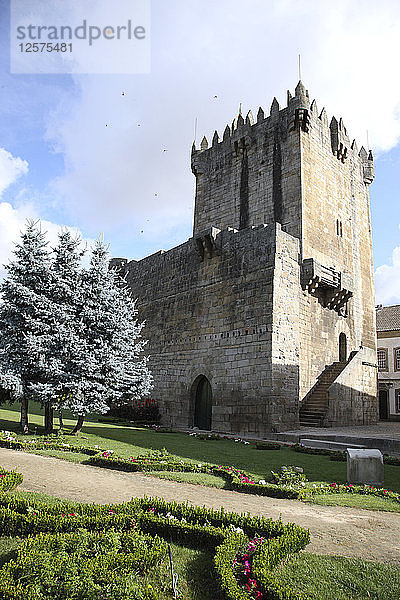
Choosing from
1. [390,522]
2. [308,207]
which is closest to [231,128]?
[308,207]

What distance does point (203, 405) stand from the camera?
19.2 meters

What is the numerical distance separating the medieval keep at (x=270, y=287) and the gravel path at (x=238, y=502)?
867 centimetres

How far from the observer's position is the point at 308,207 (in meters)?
20.8

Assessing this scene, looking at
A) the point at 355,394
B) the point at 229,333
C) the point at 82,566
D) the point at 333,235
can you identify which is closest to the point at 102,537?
the point at 82,566

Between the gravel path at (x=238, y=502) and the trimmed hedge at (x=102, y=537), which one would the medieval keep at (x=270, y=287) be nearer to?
the gravel path at (x=238, y=502)

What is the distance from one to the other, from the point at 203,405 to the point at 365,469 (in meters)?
11.4

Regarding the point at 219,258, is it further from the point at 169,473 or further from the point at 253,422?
the point at 169,473

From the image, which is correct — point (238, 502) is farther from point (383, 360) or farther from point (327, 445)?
point (383, 360)

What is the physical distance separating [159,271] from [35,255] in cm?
1027

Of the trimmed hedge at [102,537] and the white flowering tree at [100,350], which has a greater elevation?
the white flowering tree at [100,350]

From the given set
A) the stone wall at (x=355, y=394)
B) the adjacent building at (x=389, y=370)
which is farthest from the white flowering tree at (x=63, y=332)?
the adjacent building at (x=389, y=370)

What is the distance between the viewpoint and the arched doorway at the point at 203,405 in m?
18.8

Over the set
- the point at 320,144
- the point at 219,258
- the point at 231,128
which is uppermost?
the point at 231,128

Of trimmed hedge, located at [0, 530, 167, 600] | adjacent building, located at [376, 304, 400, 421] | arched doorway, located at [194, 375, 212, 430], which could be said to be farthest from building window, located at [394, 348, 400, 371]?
trimmed hedge, located at [0, 530, 167, 600]
